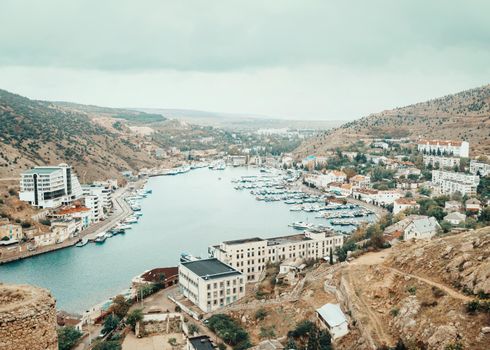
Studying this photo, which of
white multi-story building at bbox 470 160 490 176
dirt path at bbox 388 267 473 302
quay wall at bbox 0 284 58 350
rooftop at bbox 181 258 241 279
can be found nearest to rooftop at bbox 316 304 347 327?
dirt path at bbox 388 267 473 302

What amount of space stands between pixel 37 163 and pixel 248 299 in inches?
923

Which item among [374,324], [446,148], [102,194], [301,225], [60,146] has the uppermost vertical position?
[446,148]

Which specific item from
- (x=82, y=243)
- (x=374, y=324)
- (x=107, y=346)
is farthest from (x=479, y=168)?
(x=107, y=346)

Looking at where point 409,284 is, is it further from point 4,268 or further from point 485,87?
point 485,87

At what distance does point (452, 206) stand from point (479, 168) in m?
9.33

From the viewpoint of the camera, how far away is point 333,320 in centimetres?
1061

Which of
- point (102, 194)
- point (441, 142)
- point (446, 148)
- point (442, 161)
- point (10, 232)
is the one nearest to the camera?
point (10, 232)

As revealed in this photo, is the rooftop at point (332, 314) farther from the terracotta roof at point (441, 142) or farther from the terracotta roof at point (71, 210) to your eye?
the terracotta roof at point (441, 142)

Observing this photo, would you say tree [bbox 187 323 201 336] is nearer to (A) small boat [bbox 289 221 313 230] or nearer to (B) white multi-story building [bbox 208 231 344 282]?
(B) white multi-story building [bbox 208 231 344 282]

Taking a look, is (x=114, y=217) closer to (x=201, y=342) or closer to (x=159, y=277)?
(x=159, y=277)

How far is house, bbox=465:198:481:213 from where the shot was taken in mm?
22953

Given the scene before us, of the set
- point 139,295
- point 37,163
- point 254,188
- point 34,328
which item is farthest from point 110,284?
point 254,188

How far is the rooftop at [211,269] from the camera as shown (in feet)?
47.1

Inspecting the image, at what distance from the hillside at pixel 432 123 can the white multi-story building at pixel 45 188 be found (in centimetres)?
2823
